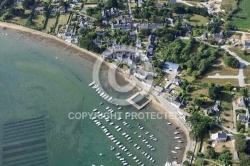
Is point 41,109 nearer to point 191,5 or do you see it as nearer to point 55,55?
point 55,55

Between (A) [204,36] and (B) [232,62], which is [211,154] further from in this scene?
(A) [204,36]

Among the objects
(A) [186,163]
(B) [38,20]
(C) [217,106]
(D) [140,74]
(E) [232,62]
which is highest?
(B) [38,20]

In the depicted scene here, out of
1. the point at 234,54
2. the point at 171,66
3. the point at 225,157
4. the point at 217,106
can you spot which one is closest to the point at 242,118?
the point at 217,106

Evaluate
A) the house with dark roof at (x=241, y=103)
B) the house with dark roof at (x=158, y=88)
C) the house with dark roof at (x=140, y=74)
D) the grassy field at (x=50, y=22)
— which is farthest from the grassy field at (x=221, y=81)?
the grassy field at (x=50, y=22)

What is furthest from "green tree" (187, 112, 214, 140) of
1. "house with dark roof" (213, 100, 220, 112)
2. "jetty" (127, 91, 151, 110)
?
Answer: "jetty" (127, 91, 151, 110)

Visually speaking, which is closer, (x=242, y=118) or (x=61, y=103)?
(x=242, y=118)

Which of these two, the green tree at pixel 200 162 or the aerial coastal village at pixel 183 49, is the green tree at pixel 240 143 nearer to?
the aerial coastal village at pixel 183 49
